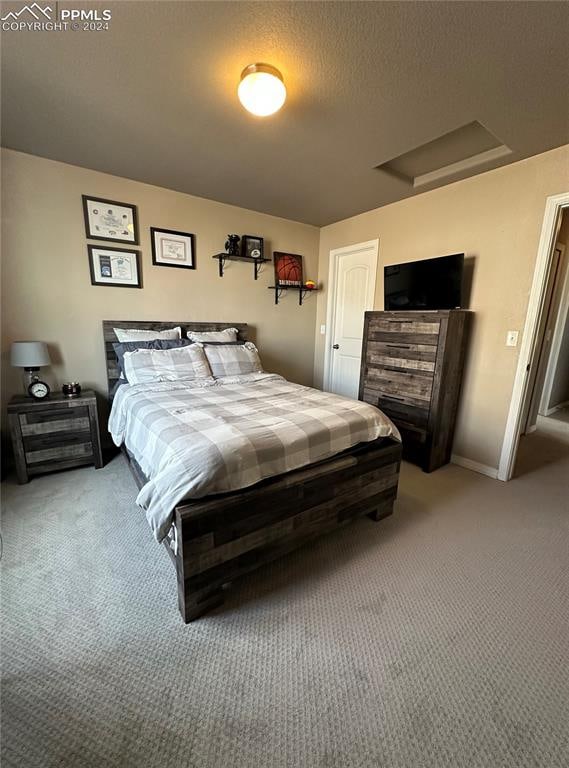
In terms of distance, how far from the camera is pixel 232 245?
10.9 ft

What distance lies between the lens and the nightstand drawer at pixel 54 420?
232 centimetres

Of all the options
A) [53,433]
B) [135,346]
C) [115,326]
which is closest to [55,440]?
[53,433]

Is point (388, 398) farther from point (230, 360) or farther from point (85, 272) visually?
point (85, 272)

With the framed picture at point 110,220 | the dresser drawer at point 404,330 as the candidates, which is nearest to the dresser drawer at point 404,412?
the dresser drawer at point 404,330

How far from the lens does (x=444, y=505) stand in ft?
7.43

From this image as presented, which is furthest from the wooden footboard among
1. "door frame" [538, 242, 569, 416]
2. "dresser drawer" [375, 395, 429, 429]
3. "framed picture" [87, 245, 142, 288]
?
"door frame" [538, 242, 569, 416]

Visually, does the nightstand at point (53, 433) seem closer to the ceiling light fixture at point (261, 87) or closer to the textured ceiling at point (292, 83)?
the textured ceiling at point (292, 83)

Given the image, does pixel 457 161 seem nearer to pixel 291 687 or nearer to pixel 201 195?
pixel 201 195

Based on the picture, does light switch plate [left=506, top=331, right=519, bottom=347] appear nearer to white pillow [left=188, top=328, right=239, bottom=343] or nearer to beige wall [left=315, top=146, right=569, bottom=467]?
beige wall [left=315, top=146, right=569, bottom=467]

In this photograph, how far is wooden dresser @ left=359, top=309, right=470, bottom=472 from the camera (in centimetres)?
254

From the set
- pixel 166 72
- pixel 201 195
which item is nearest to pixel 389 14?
pixel 166 72

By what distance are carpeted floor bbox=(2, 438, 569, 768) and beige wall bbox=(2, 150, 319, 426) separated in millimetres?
1522

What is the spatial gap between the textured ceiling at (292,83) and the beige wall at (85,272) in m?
0.28

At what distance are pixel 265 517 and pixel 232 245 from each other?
2.84m
